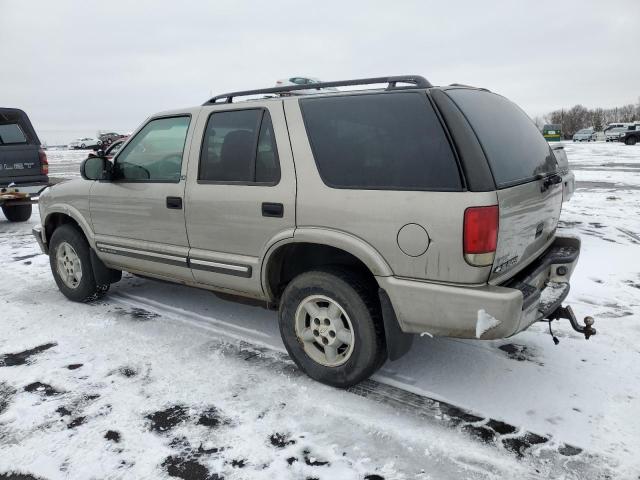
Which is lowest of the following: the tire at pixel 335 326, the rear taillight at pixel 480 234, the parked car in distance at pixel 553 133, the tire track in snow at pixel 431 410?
the tire track in snow at pixel 431 410

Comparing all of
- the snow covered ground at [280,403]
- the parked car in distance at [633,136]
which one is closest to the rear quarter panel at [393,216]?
the snow covered ground at [280,403]

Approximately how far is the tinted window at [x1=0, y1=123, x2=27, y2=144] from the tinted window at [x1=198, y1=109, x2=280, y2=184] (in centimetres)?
745

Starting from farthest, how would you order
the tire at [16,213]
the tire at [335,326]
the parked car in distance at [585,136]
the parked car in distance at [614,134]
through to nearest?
the parked car in distance at [585,136] → the parked car in distance at [614,134] → the tire at [16,213] → the tire at [335,326]

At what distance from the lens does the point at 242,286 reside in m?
3.54

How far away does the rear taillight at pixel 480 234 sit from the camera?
2479 mm

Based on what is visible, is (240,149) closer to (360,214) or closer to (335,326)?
(360,214)

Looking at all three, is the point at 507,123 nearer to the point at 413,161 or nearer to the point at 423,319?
the point at 413,161

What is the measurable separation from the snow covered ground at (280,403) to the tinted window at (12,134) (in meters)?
6.02

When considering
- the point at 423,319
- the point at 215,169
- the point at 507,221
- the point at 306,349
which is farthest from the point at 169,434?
the point at 507,221

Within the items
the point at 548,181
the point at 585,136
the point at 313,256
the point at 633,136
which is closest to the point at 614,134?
the point at 585,136

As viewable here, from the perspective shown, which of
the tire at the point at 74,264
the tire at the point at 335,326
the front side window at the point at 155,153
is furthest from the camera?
the tire at the point at 74,264

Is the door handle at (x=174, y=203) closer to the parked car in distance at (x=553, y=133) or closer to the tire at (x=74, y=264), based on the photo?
the tire at (x=74, y=264)

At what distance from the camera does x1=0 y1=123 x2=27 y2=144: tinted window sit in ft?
29.9

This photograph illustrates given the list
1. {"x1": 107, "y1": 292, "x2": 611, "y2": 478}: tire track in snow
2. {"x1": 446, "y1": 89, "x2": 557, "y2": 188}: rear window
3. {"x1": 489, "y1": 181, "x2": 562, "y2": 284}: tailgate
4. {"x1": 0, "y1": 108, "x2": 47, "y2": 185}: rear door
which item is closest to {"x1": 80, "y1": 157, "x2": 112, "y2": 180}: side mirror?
{"x1": 107, "y1": 292, "x2": 611, "y2": 478}: tire track in snow
